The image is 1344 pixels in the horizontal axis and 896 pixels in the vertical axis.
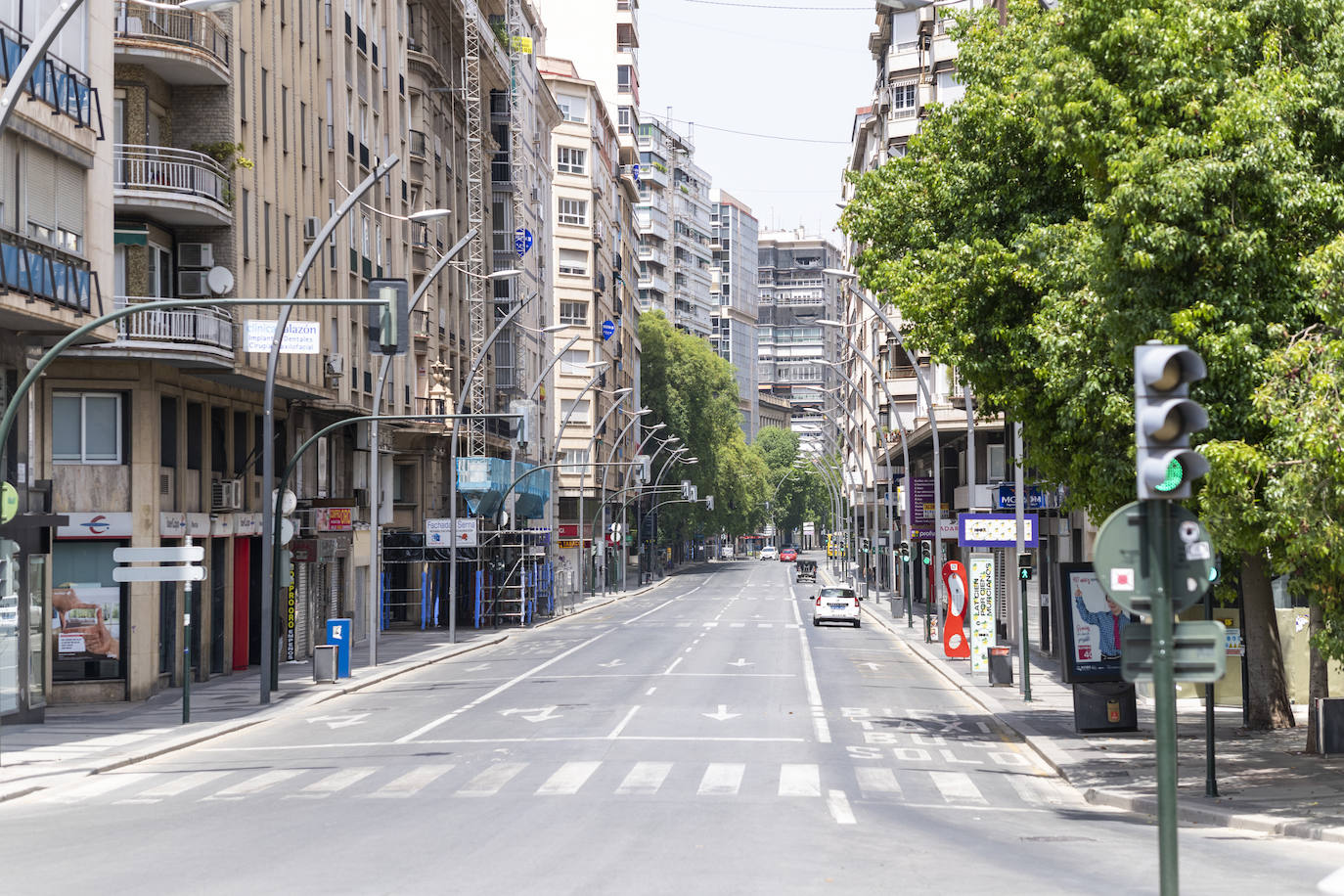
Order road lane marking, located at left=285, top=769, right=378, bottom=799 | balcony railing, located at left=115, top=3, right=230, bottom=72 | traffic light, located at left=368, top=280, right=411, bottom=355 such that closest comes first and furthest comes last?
road lane marking, located at left=285, top=769, right=378, bottom=799, traffic light, located at left=368, top=280, right=411, bottom=355, balcony railing, located at left=115, top=3, right=230, bottom=72

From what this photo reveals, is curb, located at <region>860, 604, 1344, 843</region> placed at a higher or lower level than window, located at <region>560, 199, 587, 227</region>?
lower

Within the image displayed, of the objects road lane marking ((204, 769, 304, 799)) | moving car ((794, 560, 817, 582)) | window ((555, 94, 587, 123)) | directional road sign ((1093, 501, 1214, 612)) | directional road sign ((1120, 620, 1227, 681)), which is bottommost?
moving car ((794, 560, 817, 582))

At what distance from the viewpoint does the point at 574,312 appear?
104 meters

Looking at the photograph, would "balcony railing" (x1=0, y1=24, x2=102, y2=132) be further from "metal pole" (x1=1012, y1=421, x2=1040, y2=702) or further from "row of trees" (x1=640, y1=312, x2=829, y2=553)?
"row of trees" (x1=640, y1=312, x2=829, y2=553)

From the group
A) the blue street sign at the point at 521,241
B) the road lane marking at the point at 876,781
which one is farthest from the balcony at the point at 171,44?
the blue street sign at the point at 521,241

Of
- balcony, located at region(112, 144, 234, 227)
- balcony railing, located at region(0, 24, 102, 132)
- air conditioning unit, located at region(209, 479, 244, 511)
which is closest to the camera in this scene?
balcony railing, located at region(0, 24, 102, 132)

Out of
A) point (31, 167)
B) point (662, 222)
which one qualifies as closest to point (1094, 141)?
point (31, 167)

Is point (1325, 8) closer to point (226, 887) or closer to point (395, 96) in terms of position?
point (226, 887)

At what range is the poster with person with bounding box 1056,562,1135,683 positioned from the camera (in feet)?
86.2

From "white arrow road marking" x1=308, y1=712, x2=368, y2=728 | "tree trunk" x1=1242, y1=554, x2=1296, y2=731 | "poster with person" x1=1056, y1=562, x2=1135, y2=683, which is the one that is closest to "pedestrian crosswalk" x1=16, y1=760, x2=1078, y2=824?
"tree trunk" x1=1242, y1=554, x2=1296, y2=731

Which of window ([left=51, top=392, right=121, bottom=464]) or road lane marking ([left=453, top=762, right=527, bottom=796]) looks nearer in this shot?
road lane marking ([left=453, top=762, right=527, bottom=796])

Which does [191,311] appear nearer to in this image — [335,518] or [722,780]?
[335,518]

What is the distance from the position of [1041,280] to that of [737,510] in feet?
400

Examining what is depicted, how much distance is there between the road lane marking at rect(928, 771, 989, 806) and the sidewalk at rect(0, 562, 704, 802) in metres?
11.3
